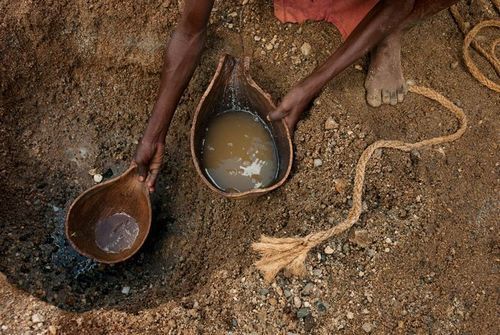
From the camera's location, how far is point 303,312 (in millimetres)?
2168

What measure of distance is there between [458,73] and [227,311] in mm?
1499

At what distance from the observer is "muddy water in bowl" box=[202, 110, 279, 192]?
8.30 ft

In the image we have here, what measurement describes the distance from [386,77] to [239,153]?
0.70 metres

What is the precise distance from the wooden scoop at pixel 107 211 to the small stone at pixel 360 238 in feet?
2.74

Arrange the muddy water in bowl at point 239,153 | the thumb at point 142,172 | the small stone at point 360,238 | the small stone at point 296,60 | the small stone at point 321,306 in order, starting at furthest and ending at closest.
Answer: the small stone at point 296,60 < the muddy water in bowl at point 239,153 < the thumb at point 142,172 < the small stone at point 360,238 < the small stone at point 321,306

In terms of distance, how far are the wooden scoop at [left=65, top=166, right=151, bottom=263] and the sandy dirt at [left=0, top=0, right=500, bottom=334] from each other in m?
0.11

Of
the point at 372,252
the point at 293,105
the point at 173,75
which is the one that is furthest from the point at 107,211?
the point at 372,252

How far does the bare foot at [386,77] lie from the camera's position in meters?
2.54

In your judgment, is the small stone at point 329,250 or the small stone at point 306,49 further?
the small stone at point 306,49

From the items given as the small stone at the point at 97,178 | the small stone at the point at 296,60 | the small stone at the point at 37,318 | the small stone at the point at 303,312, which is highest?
the small stone at the point at 296,60

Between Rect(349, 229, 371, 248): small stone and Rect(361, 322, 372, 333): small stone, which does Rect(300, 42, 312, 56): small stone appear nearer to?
Rect(349, 229, 371, 248): small stone

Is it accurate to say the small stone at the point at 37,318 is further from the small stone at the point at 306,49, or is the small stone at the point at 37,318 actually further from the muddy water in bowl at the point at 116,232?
the small stone at the point at 306,49

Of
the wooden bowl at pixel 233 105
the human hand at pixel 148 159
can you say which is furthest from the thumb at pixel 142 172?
the wooden bowl at pixel 233 105

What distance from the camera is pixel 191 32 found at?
2.21 m
